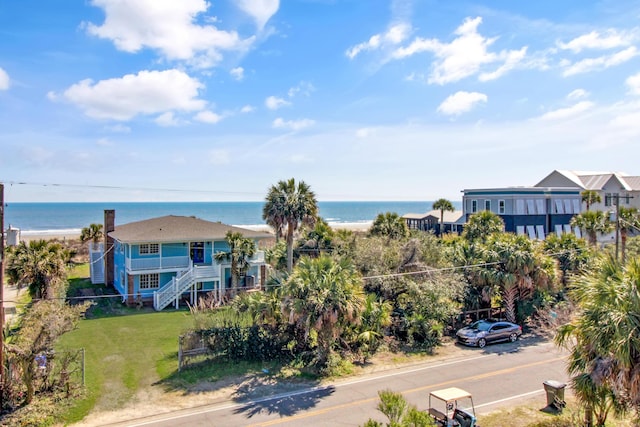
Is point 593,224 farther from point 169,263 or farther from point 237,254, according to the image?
point 169,263

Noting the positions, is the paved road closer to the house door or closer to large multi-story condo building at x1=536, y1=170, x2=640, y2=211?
the house door

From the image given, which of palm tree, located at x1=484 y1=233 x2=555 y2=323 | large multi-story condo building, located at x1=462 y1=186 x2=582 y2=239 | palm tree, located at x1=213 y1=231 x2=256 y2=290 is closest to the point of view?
palm tree, located at x1=484 y1=233 x2=555 y2=323

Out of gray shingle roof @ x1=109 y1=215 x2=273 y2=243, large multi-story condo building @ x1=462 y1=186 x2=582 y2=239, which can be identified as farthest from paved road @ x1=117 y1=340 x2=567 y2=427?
large multi-story condo building @ x1=462 y1=186 x2=582 y2=239

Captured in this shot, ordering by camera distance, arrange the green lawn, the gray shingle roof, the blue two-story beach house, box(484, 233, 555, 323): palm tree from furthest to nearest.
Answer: the gray shingle roof → the blue two-story beach house → box(484, 233, 555, 323): palm tree → the green lawn

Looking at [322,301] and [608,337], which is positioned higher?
[608,337]

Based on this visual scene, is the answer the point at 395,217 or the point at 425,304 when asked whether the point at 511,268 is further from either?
the point at 395,217

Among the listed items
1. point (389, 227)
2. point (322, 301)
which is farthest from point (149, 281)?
point (389, 227)
